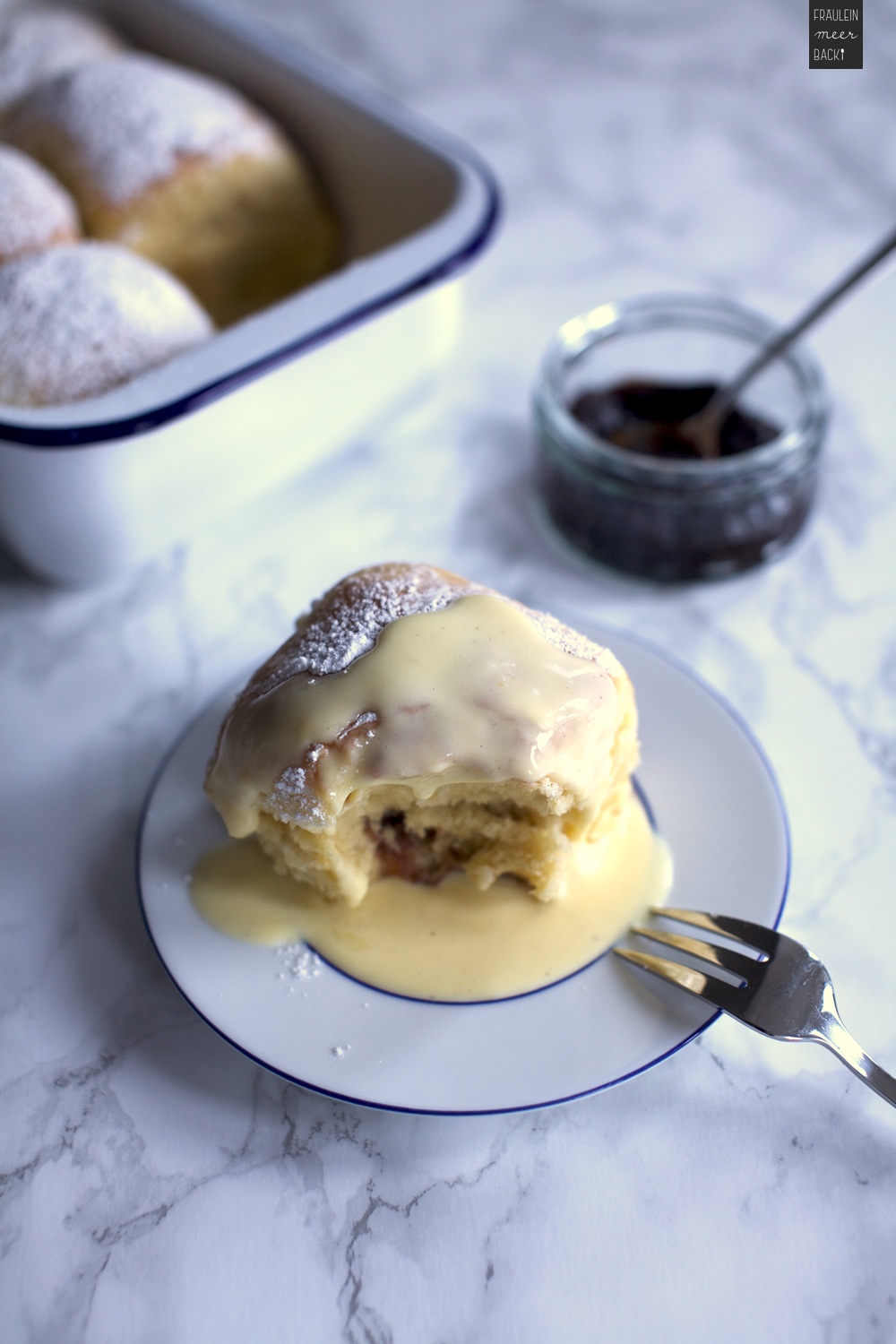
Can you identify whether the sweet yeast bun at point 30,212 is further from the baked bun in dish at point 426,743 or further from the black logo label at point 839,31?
the black logo label at point 839,31

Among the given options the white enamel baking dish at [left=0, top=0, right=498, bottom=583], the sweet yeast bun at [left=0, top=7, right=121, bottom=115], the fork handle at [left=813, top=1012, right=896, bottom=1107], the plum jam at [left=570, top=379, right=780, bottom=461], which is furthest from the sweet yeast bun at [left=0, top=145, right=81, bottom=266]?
the fork handle at [left=813, top=1012, right=896, bottom=1107]

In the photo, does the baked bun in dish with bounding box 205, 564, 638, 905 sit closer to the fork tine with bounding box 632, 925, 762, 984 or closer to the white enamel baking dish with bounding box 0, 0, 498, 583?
the fork tine with bounding box 632, 925, 762, 984

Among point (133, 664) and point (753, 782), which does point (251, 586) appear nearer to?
point (133, 664)

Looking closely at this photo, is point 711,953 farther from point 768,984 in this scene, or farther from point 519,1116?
point 519,1116

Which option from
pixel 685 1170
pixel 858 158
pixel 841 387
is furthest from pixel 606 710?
pixel 858 158

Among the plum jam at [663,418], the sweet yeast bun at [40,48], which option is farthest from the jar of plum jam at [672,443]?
the sweet yeast bun at [40,48]

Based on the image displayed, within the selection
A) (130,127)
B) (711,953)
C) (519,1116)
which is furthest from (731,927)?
(130,127)
